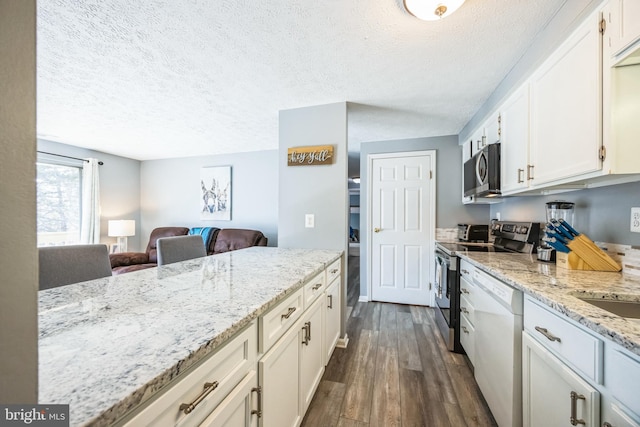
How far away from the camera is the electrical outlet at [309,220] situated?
7.47 feet

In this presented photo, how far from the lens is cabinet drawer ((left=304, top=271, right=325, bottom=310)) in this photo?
1.32 m

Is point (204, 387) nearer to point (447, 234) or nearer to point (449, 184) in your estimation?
point (447, 234)

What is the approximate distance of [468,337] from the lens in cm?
185

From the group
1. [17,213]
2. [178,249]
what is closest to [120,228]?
[178,249]

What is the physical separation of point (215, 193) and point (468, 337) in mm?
4253

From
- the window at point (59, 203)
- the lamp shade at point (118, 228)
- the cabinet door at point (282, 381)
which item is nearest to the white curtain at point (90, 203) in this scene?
the window at point (59, 203)

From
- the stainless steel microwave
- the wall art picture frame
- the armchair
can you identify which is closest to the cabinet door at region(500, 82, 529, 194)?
the stainless steel microwave

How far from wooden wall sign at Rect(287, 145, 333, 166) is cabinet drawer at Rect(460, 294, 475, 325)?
1604 millimetres

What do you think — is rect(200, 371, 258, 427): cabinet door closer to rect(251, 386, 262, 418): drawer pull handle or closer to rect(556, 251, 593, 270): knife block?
rect(251, 386, 262, 418): drawer pull handle

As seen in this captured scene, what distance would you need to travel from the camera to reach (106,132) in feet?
10.3

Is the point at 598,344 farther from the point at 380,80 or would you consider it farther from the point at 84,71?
the point at 84,71

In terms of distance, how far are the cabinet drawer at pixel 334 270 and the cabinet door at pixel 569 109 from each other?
144cm

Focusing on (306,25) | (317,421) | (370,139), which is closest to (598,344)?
(317,421)

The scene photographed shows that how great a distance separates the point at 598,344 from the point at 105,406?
124 cm
